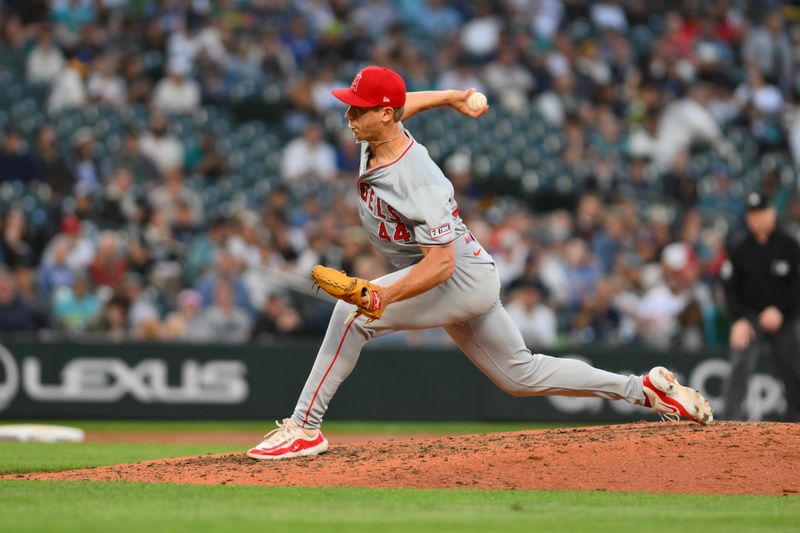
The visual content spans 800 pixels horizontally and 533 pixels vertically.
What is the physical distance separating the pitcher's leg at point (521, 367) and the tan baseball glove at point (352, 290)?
27.2 inches

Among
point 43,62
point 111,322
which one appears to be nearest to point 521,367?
point 111,322

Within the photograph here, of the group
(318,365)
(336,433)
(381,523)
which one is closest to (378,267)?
(336,433)

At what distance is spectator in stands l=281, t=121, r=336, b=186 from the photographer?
53.0 feet

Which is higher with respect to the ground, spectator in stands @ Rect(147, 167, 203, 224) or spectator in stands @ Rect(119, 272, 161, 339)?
spectator in stands @ Rect(147, 167, 203, 224)

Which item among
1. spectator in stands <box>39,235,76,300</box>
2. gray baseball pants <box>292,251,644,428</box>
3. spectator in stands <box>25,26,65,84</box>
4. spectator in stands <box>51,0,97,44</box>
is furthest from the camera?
spectator in stands <box>51,0,97,44</box>

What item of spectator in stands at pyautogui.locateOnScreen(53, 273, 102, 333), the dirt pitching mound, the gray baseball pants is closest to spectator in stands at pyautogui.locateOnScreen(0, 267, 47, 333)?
spectator in stands at pyautogui.locateOnScreen(53, 273, 102, 333)

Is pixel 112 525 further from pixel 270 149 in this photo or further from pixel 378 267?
pixel 270 149

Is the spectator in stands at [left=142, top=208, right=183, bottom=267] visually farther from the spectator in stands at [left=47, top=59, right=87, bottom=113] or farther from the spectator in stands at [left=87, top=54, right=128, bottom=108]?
the spectator in stands at [left=47, top=59, right=87, bottom=113]

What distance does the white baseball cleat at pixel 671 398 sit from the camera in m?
6.91

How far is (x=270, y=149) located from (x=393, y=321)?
10.2 meters

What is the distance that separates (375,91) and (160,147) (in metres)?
9.39

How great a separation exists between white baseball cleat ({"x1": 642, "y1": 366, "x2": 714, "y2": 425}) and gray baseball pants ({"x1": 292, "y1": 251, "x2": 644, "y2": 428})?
67mm

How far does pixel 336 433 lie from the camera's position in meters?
12.0

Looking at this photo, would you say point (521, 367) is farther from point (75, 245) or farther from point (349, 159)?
point (349, 159)
